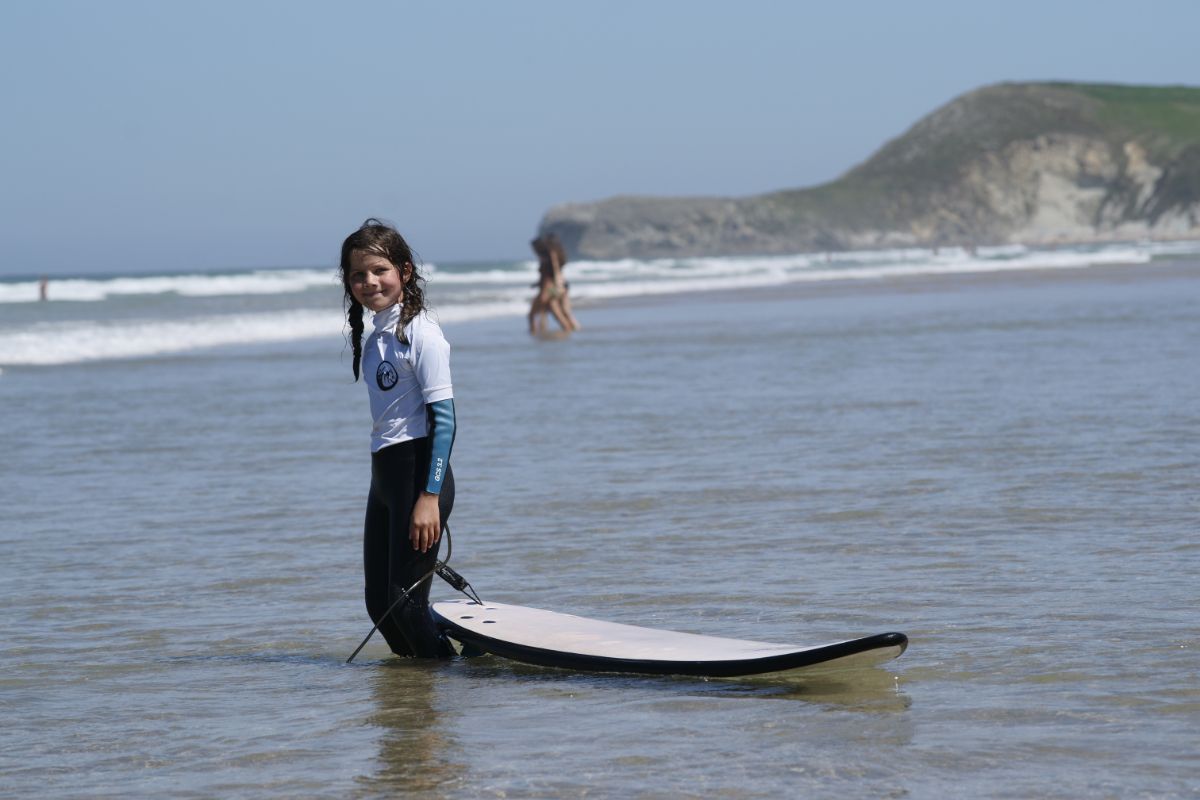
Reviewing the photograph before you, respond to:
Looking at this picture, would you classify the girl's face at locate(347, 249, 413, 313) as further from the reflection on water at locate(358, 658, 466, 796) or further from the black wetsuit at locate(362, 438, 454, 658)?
the reflection on water at locate(358, 658, 466, 796)

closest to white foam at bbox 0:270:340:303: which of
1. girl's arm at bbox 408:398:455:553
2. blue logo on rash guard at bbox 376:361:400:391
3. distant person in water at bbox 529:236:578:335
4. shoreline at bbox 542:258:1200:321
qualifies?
shoreline at bbox 542:258:1200:321

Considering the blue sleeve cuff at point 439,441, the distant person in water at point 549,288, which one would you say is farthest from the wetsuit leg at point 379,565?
the distant person in water at point 549,288

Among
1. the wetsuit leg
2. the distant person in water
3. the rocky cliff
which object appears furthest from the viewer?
the rocky cliff

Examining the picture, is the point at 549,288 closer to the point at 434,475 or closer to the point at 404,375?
the point at 404,375

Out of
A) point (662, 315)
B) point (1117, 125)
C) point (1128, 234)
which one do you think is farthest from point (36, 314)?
point (1117, 125)

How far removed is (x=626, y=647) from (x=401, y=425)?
97 cm

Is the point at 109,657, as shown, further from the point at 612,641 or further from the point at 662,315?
the point at 662,315

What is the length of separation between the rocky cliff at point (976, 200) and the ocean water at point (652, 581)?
432 ft

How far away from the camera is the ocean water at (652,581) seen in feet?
12.1

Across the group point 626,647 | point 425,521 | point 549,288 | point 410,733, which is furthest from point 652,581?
point 549,288

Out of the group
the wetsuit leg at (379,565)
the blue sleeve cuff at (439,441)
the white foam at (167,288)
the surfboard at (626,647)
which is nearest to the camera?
the surfboard at (626,647)

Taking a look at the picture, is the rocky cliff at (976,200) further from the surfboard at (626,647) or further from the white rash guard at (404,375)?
the white rash guard at (404,375)

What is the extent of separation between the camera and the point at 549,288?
22484mm

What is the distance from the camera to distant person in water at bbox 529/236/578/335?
22.5 meters
